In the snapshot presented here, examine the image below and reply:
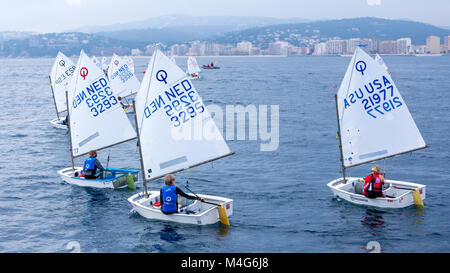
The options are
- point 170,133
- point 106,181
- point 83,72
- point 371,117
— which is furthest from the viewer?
point 83,72

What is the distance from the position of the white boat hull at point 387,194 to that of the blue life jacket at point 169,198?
312 inches

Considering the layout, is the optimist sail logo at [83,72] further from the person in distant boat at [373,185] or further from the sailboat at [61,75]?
the sailboat at [61,75]

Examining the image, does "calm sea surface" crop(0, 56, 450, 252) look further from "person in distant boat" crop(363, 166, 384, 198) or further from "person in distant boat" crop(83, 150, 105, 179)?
"person in distant boat" crop(83, 150, 105, 179)

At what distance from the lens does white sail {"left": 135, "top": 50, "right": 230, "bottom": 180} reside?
20359 mm

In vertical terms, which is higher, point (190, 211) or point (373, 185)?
point (373, 185)

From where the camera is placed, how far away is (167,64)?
66.6ft

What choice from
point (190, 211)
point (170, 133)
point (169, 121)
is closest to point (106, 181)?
point (170, 133)

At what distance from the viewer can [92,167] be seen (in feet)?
84.1

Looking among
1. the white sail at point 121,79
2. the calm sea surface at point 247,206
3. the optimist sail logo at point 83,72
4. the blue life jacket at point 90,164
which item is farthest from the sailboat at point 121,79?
the blue life jacket at point 90,164

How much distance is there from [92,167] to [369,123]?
1382 centimetres

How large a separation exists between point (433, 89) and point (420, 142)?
64197mm

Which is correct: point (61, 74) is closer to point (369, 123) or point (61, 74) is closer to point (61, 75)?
point (61, 75)

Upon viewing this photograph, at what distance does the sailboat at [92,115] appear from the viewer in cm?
2762

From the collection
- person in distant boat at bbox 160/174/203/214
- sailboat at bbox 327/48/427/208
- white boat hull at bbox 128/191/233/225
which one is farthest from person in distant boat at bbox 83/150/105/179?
sailboat at bbox 327/48/427/208
